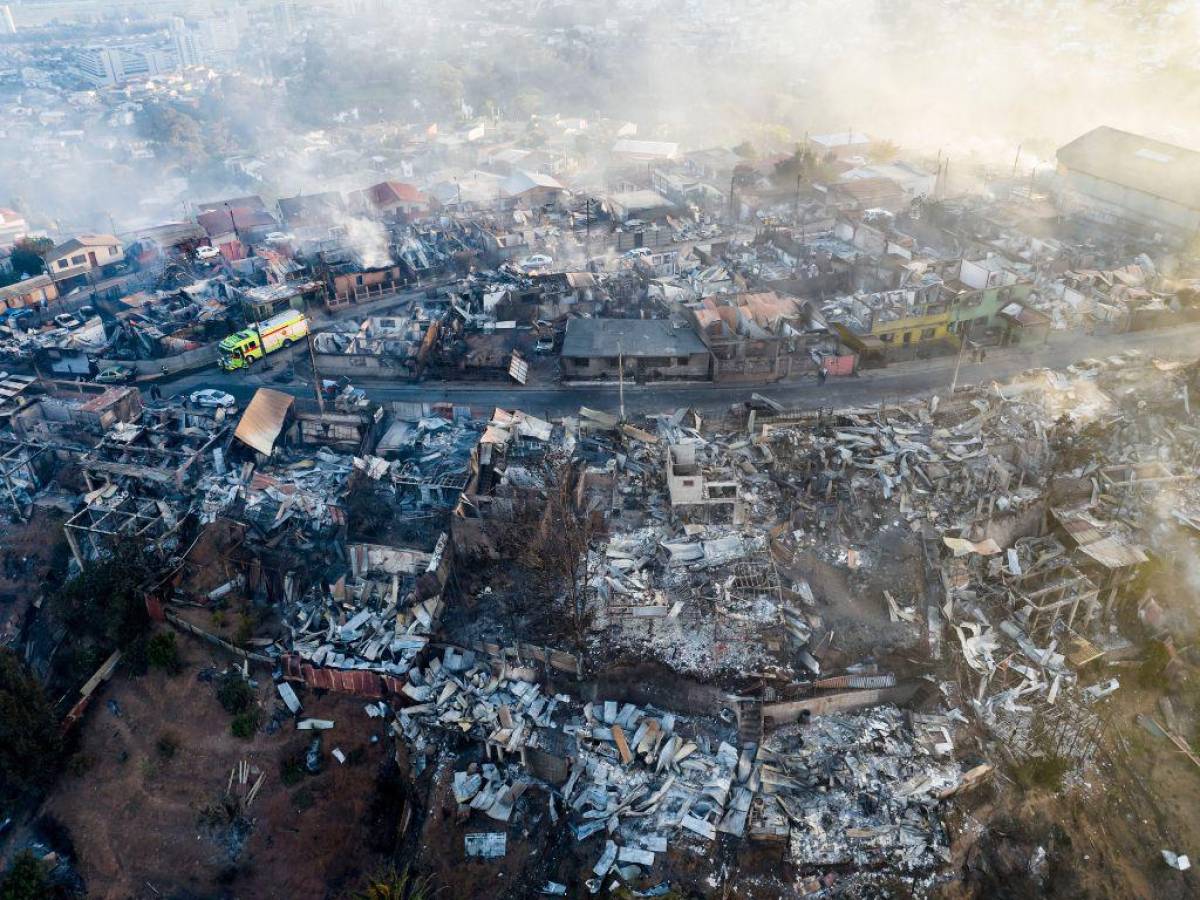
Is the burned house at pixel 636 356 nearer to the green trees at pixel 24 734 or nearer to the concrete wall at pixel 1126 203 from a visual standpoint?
the green trees at pixel 24 734

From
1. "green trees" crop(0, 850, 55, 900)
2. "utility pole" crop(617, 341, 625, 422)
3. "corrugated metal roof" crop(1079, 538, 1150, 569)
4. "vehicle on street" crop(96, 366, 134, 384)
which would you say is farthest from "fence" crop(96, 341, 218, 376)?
"corrugated metal roof" crop(1079, 538, 1150, 569)

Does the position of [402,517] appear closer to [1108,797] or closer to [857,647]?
[857,647]

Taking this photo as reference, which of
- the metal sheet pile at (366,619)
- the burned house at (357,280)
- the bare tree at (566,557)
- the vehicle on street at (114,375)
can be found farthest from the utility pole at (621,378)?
the vehicle on street at (114,375)

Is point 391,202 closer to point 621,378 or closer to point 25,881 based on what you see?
point 621,378

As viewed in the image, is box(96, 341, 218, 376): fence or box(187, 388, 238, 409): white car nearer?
box(187, 388, 238, 409): white car

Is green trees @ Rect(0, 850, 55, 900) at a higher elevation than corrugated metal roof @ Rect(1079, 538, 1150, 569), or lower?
lower

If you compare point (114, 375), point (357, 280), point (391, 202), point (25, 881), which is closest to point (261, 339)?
point (114, 375)

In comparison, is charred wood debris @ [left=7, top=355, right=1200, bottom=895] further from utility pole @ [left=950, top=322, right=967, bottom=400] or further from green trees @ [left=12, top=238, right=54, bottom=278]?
green trees @ [left=12, top=238, right=54, bottom=278]

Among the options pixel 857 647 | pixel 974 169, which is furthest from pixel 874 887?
pixel 974 169
